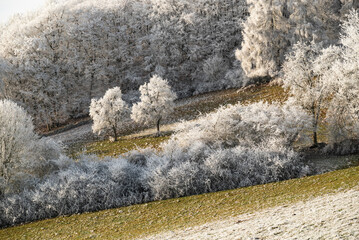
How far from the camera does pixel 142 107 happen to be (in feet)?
135

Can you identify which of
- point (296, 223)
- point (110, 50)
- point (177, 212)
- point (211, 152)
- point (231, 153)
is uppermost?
point (110, 50)

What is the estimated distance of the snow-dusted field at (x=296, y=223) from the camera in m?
8.45

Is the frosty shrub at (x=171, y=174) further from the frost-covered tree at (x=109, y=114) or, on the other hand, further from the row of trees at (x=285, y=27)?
the row of trees at (x=285, y=27)

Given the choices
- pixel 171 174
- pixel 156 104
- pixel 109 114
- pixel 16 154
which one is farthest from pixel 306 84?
pixel 109 114

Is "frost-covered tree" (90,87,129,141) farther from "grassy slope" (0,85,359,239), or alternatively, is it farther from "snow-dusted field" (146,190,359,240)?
"snow-dusted field" (146,190,359,240)

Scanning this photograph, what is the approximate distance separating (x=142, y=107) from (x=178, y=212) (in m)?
25.4

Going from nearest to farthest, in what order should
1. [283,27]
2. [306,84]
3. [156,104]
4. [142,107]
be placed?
[306,84]
[156,104]
[142,107]
[283,27]

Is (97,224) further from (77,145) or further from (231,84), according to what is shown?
(231,84)

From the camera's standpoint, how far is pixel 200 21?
3228 inches

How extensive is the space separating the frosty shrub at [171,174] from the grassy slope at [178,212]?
1.26 m

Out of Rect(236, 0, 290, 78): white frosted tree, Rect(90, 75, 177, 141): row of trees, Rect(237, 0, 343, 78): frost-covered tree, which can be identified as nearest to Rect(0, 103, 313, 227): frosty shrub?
Rect(90, 75, 177, 141): row of trees

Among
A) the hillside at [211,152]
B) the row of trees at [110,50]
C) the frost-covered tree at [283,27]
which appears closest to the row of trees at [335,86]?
the hillside at [211,152]

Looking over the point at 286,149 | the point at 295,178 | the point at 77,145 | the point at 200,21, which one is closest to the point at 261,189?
the point at 295,178

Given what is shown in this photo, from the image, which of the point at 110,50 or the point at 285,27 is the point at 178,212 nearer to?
the point at 285,27
